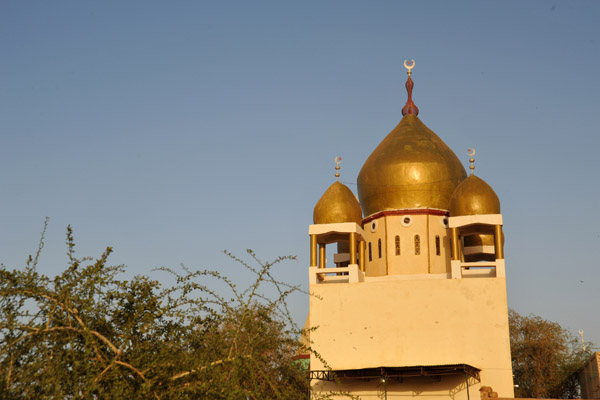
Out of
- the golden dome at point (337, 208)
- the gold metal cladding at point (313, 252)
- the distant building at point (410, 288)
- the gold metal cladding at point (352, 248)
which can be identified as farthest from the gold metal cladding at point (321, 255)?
the gold metal cladding at point (352, 248)

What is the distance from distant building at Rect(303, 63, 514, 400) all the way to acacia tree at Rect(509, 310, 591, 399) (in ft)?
40.0

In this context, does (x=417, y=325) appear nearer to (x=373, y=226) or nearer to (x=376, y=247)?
(x=376, y=247)

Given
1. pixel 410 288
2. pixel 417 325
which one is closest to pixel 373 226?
pixel 410 288

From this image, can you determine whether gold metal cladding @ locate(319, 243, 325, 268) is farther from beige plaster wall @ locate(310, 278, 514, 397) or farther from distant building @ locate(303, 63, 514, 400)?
beige plaster wall @ locate(310, 278, 514, 397)

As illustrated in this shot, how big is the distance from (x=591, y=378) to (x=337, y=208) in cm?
1330

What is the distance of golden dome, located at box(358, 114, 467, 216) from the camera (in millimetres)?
22234

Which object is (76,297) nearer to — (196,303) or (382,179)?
(196,303)

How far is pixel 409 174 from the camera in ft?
73.8

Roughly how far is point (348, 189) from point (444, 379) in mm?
6584

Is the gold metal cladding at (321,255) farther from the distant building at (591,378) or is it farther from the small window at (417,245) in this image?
the distant building at (591,378)

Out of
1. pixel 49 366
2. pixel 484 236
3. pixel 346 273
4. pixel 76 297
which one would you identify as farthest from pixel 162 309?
pixel 484 236

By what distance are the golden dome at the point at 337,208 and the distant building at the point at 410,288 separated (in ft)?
0.11

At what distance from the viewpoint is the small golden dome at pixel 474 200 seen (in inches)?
803

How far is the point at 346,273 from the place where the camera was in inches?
890
